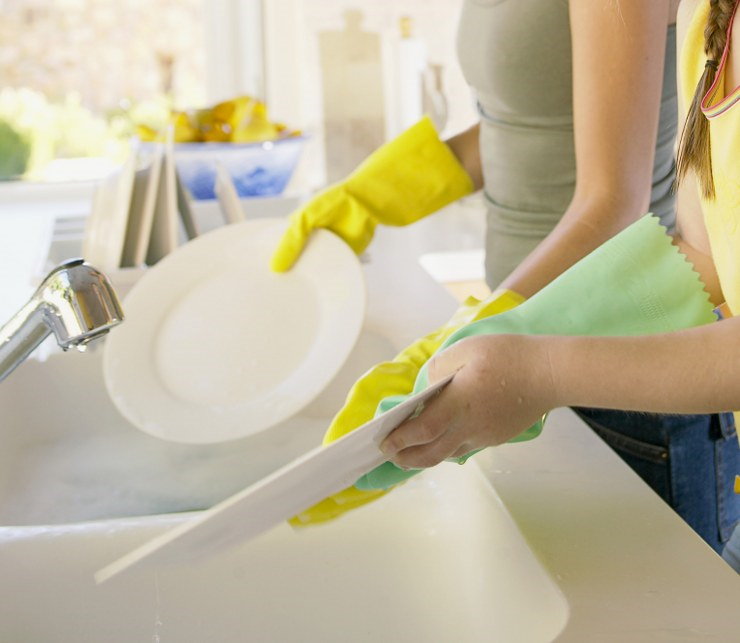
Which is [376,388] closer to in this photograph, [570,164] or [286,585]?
[286,585]

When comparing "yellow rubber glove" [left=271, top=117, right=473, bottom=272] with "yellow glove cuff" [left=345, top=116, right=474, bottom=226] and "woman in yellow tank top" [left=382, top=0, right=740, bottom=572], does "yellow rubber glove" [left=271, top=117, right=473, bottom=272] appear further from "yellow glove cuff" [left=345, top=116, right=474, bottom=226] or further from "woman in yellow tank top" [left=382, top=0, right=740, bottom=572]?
"woman in yellow tank top" [left=382, top=0, right=740, bottom=572]

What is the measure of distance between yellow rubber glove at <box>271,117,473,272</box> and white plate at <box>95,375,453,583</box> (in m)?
0.69

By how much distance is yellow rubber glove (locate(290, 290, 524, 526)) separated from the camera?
0.75m

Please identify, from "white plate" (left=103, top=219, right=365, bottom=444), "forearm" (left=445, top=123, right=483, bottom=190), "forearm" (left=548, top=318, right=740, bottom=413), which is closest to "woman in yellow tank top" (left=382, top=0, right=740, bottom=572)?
"forearm" (left=548, top=318, right=740, bottom=413)

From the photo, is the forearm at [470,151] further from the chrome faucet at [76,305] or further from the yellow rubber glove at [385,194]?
the chrome faucet at [76,305]

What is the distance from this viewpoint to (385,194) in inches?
53.0

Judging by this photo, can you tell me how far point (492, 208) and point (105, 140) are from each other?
198 cm

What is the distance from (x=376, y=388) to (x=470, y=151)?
0.69 m

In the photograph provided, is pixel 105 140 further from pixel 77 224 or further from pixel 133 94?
pixel 77 224

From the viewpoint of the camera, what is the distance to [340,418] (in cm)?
80

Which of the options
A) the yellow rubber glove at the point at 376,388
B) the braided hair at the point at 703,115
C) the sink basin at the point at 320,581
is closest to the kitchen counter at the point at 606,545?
the sink basin at the point at 320,581

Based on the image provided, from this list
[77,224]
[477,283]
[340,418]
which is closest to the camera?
[340,418]

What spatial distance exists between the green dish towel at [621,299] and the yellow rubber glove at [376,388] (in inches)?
1.2

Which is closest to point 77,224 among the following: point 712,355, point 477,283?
point 477,283
